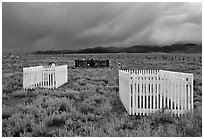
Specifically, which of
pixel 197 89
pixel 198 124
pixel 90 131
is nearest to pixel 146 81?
pixel 198 124

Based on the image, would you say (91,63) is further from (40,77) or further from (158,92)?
(158,92)

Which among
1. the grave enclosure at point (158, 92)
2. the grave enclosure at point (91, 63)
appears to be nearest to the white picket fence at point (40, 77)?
the grave enclosure at point (158, 92)

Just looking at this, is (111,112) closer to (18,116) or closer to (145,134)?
(145,134)

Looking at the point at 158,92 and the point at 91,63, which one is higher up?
the point at 91,63

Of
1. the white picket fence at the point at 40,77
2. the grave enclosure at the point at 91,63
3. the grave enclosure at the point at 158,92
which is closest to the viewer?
the grave enclosure at the point at 158,92

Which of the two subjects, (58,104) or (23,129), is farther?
(58,104)

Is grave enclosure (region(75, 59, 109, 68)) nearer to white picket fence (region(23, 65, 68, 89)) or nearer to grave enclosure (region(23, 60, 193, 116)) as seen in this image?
white picket fence (region(23, 65, 68, 89))

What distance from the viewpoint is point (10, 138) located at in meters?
5.02

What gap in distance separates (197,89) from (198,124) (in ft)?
21.1

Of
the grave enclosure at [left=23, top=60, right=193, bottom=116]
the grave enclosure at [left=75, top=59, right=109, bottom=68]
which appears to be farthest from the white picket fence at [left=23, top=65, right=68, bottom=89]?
the grave enclosure at [left=75, top=59, right=109, bottom=68]

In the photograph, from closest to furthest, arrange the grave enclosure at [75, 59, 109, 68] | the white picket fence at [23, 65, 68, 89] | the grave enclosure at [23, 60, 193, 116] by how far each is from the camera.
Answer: the grave enclosure at [23, 60, 193, 116] → the white picket fence at [23, 65, 68, 89] → the grave enclosure at [75, 59, 109, 68]

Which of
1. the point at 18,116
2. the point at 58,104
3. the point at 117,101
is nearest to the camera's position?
the point at 18,116

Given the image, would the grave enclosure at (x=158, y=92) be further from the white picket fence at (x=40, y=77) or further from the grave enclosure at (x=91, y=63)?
the grave enclosure at (x=91, y=63)

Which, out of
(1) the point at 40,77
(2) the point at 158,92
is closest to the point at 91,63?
(1) the point at 40,77
